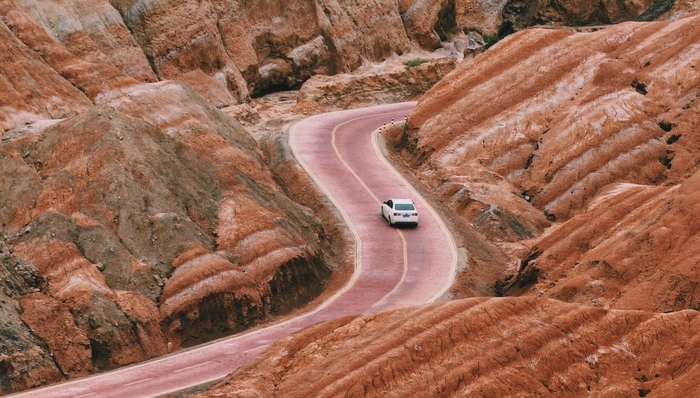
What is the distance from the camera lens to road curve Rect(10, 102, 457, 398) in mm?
36250

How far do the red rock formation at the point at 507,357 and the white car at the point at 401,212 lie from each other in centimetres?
2308

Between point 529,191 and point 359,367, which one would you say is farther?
Result: point 529,191

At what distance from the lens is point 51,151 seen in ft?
154

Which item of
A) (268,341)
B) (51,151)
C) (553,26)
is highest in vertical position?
(51,151)

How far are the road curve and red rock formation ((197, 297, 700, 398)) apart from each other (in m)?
7.58

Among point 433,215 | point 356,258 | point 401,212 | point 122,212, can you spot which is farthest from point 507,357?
point 433,215

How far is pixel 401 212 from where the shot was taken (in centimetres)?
5272

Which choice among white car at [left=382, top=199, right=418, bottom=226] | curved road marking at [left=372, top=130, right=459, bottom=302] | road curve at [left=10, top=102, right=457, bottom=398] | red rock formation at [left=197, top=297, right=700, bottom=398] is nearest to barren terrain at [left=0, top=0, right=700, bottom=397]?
red rock formation at [left=197, top=297, right=700, bottom=398]

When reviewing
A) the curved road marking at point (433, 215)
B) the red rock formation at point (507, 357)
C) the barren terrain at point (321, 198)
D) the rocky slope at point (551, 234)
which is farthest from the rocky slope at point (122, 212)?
the red rock formation at point (507, 357)

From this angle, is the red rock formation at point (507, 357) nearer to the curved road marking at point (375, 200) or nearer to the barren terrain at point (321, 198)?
the barren terrain at point (321, 198)

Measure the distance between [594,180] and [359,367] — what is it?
3082 cm

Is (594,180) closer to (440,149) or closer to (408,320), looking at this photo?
(440,149)

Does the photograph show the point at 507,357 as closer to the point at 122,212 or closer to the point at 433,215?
the point at 122,212

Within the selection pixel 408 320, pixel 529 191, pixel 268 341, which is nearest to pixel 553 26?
pixel 529 191
